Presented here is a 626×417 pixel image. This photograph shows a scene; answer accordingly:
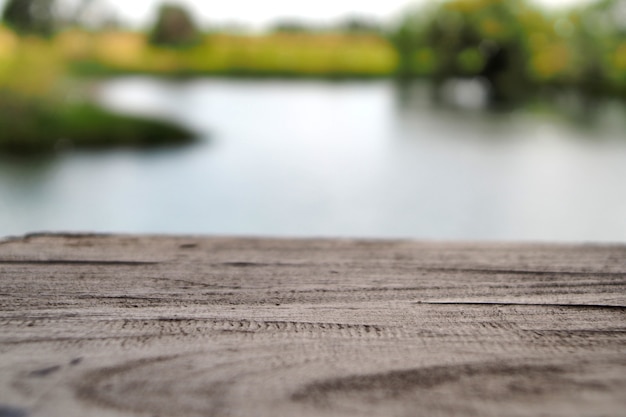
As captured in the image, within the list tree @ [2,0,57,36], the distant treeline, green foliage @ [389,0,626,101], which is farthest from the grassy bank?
green foliage @ [389,0,626,101]

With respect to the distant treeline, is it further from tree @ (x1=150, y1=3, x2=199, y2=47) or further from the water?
the water

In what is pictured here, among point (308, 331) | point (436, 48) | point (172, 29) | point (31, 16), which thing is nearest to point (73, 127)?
point (172, 29)

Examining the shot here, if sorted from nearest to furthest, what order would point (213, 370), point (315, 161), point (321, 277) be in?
point (213, 370), point (321, 277), point (315, 161)

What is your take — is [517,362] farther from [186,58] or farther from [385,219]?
[186,58]

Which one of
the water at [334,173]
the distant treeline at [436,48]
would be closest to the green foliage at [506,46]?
the distant treeline at [436,48]

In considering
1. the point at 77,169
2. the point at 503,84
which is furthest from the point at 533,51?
the point at 77,169

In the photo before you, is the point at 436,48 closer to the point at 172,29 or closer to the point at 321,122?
the point at 321,122

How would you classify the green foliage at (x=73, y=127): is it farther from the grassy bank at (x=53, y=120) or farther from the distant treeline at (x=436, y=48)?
the distant treeline at (x=436, y=48)
